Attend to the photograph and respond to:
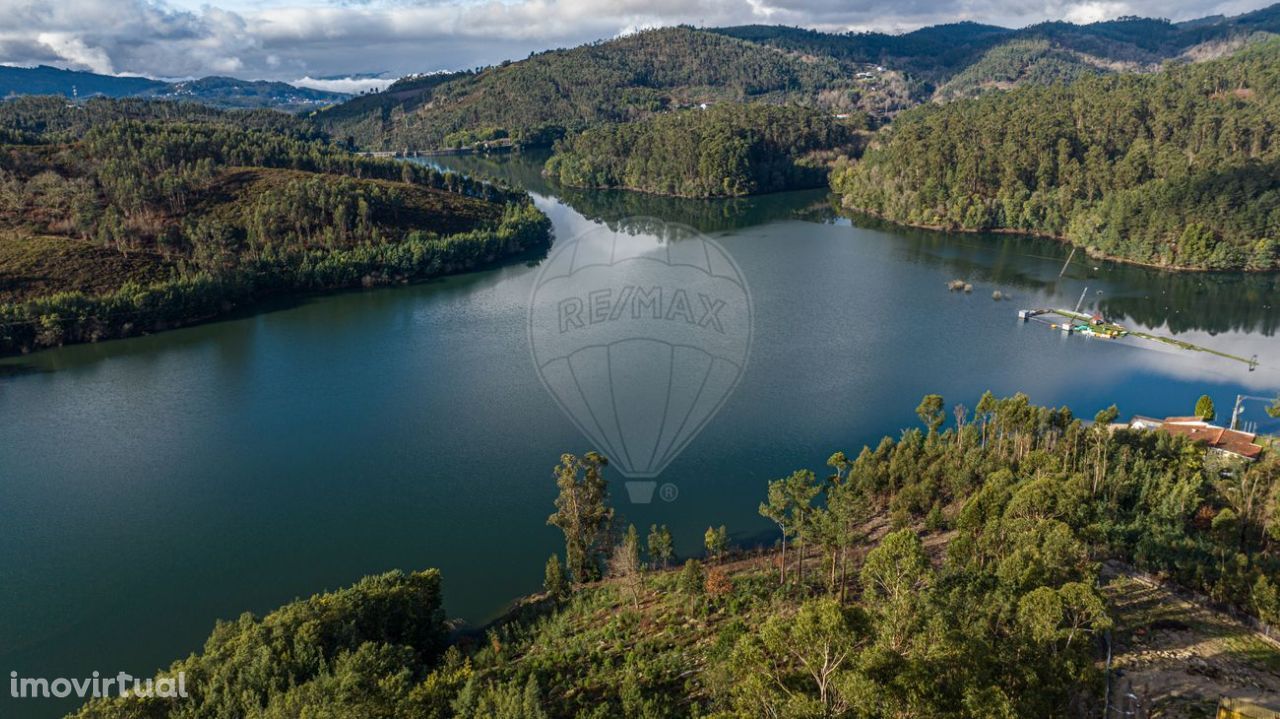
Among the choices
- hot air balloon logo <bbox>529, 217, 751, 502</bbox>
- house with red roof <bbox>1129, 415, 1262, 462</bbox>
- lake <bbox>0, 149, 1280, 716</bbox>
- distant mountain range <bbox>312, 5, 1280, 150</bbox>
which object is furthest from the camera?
distant mountain range <bbox>312, 5, 1280, 150</bbox>

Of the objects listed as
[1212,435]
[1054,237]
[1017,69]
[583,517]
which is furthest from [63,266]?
[1017,69]

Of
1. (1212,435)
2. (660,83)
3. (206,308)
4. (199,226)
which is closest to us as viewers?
(1212,435)

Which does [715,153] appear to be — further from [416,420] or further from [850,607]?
[850,607]

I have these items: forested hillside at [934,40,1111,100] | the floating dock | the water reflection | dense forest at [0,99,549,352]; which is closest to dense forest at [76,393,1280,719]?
the floating dock

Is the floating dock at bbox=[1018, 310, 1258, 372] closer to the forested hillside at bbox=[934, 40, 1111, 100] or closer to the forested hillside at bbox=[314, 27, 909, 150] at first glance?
the forested hillside at bbox=[314, 27, 909, 150]

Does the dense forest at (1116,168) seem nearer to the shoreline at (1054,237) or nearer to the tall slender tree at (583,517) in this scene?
Result: the shoreline at (1054,237)

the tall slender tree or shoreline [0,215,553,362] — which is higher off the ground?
shoreline [0,215,553,362]

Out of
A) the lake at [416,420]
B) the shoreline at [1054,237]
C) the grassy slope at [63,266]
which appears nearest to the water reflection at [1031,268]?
the lake at [416,420]
